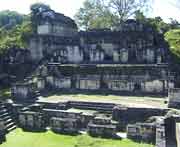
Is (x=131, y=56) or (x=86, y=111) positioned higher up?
(x=131, y=56)

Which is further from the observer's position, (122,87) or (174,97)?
(122,87)

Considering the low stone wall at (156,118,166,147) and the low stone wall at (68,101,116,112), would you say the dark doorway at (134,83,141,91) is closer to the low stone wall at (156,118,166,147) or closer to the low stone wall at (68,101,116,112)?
the low stone wall at (68,101,116,112)

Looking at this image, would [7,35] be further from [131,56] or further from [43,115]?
[43,115]

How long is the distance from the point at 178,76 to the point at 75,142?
391 inches

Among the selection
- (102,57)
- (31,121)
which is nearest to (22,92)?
(31,121)

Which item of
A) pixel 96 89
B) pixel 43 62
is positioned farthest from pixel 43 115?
pixel 43 62

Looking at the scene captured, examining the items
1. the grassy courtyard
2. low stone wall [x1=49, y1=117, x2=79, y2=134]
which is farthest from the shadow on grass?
low stone wall [x1=49, y1=117, x2=79, y2=134]

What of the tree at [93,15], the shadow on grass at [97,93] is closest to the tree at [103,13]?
the tree at [93,15]

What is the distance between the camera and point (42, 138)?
13328mm

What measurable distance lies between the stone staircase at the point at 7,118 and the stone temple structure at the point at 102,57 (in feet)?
17.7

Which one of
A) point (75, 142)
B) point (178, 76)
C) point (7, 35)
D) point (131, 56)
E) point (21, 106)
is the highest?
point (7, 35)

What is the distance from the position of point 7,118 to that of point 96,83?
6705mm

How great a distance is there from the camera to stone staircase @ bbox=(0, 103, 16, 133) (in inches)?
576

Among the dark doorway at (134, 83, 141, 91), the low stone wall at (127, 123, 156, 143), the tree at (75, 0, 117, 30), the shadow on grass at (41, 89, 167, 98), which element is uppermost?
the tree at (75, 0, 117, 30)
